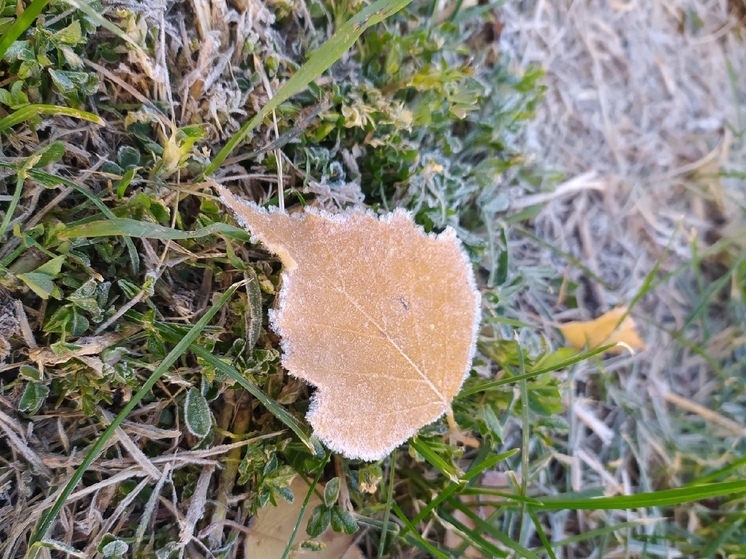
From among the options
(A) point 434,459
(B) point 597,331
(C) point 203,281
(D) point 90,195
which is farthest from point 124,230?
(B) point 597,331

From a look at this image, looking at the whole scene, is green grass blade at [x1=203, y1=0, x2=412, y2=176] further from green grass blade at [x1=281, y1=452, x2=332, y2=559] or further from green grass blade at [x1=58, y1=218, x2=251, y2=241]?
green grass blade at [x1=281, y1=452, x2=332, y2=559]

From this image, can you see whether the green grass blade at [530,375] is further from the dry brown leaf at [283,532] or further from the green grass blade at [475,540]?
the dry brown leaf at [283,532]

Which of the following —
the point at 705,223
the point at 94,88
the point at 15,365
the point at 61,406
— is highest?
the point at 94,88

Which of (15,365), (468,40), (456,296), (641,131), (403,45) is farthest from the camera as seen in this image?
(641,131)

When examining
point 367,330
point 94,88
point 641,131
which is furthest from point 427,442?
point 641,131

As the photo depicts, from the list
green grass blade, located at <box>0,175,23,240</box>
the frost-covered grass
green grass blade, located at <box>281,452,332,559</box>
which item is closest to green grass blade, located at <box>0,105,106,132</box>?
the frost-covered grass

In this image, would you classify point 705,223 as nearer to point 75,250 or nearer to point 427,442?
point 427,442
